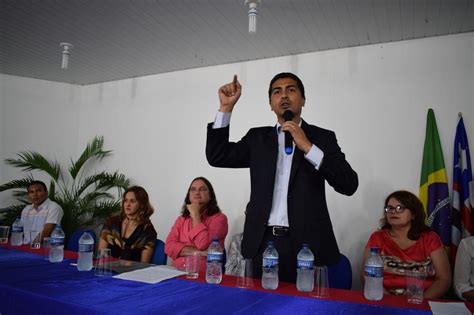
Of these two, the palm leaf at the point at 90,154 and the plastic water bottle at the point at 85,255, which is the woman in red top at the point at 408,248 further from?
the palm leaf at the point at 90,154

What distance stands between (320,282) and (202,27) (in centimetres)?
282

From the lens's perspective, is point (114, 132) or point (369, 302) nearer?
point (369, 302)

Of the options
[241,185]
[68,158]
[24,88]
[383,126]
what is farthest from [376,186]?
[24,88]

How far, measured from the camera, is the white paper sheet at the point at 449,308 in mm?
1166

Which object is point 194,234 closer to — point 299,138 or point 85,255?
point 85,255

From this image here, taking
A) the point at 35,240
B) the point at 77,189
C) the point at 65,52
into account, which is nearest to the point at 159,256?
the point at 35,240

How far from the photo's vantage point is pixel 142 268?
181 cm

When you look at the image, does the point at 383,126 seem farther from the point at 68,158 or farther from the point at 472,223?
the point at 68,158

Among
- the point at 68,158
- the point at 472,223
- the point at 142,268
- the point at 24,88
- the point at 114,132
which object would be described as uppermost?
the point at 24,88

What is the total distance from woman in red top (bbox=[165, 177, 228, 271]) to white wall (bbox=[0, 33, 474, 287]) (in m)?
0.95

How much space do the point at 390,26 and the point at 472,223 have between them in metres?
1.88

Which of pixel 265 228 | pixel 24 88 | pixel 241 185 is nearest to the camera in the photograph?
pixel 265 228

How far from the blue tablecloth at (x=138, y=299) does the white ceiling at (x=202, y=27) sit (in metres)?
2.40

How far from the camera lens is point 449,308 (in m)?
1.22
